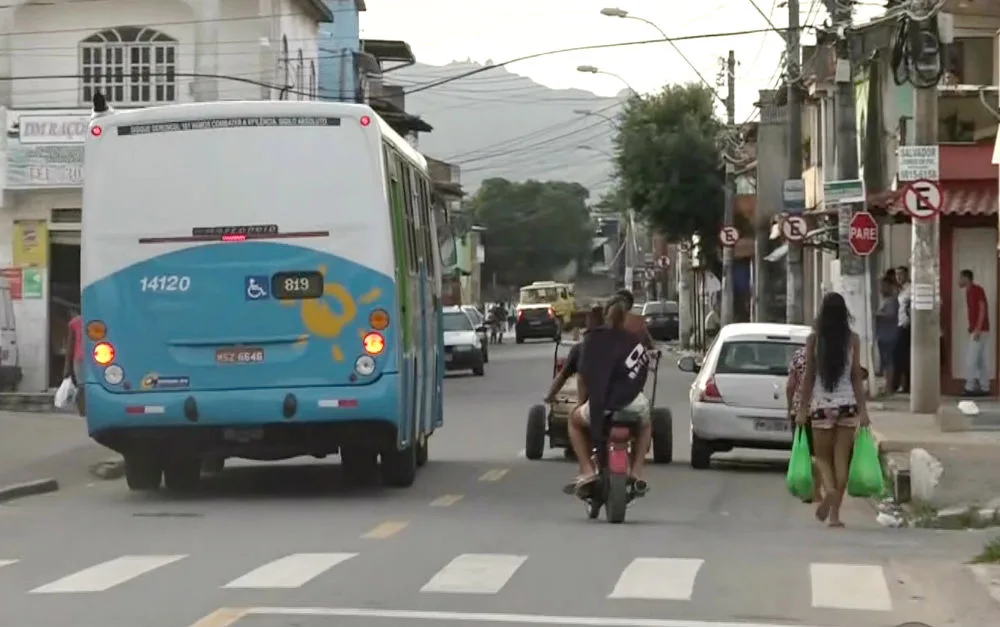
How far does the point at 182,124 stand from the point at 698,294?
5965 cm

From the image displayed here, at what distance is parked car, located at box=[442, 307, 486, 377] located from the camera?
154ft

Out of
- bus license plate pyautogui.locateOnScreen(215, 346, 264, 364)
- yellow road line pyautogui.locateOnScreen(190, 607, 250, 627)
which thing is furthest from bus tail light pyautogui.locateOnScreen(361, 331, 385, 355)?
yellow road line pyautogui.locateOnScreen(190, 607, 250, 627)

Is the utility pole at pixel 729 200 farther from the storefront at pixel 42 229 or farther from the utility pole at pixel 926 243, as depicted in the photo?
the utility pole at pixel 926 243

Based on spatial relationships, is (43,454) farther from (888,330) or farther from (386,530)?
(888,330)

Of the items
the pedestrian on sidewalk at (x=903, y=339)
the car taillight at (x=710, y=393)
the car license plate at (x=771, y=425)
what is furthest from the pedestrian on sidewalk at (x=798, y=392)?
the pedestrian on sidewalk at (x=903, y=339)

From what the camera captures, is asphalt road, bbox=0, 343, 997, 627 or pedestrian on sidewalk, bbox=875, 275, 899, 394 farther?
pedestrian on sidewalk, bbox=875, 275, 899, 394

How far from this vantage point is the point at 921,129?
87.0ft

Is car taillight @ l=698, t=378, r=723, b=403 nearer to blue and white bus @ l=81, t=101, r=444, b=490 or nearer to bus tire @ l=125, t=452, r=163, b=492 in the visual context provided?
blue and white bus @ l=81, t=101, r=444, b=490

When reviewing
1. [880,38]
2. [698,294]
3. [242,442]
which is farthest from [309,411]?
[698,294]

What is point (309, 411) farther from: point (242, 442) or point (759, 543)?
point (759, 543)

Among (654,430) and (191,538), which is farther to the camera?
(654,430)

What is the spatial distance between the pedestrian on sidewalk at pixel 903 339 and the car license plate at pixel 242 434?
56.6ft

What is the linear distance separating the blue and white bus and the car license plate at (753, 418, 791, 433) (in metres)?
5.94

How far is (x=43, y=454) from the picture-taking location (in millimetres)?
23047
